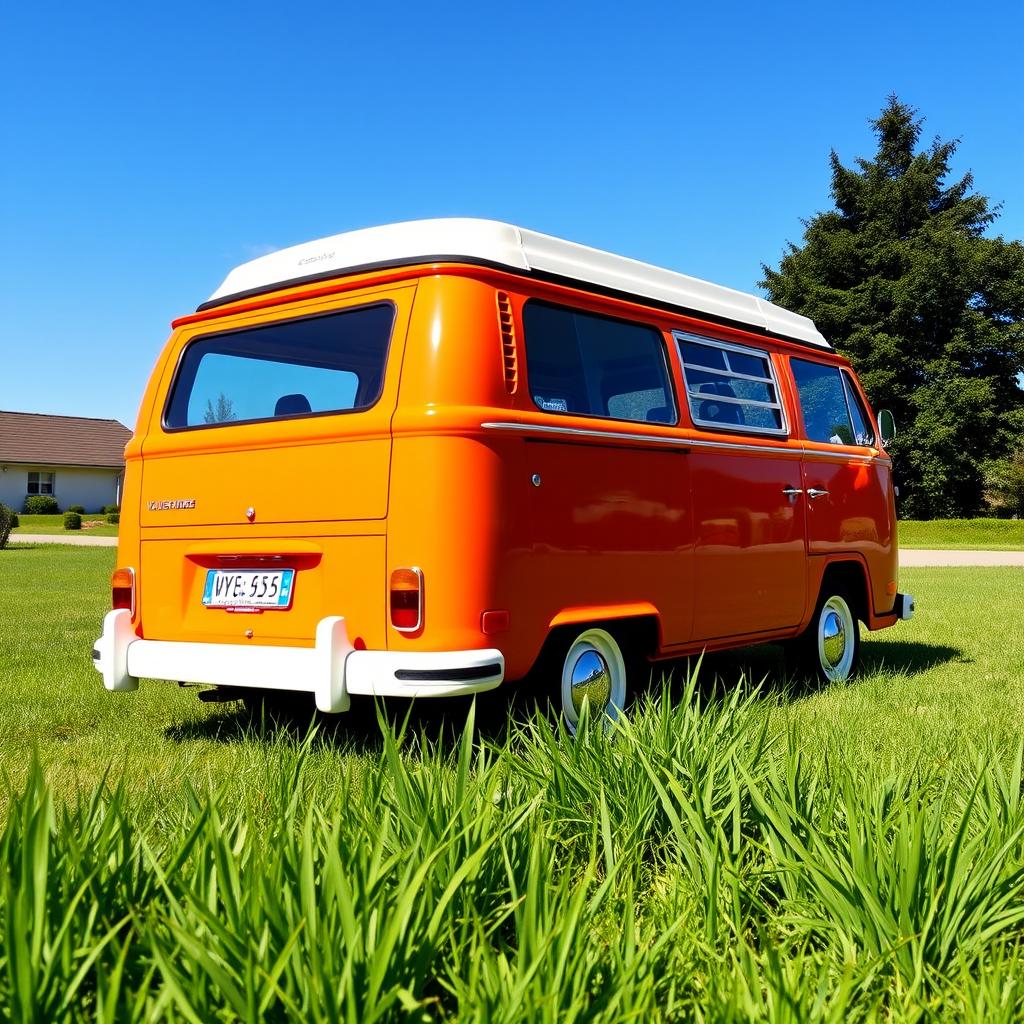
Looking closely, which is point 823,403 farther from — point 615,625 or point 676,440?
point 615,625

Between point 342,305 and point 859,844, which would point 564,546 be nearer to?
point 342,305

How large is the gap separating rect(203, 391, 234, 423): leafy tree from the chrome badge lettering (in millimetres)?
448

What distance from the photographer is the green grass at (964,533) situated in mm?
37250

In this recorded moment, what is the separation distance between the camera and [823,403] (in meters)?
7.32

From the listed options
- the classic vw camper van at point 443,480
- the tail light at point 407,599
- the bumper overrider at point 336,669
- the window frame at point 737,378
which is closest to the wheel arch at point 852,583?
the classic vw camper van at point 443,480

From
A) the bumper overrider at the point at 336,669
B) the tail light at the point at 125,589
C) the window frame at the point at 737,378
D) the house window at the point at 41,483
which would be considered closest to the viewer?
the bumper overrider at the point at 336,669

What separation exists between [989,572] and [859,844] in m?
19.1

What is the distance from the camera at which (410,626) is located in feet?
14.3

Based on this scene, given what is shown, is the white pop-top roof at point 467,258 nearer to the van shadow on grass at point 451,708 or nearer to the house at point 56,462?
the van shadow on grass at point 451,708

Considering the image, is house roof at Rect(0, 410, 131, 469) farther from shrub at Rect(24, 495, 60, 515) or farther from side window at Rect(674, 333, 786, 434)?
side window at Rect(674, 333, 786, 434)

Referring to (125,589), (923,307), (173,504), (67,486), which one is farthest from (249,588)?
(67,486)

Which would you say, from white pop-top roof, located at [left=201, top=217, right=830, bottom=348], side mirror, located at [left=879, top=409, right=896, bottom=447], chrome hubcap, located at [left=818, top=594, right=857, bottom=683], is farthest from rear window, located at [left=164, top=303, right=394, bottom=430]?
side mirror, located at [left=879, top=409, right=896, bottom=447]

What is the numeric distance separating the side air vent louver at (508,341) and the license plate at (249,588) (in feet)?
4.26

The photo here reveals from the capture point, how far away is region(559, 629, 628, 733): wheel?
4918 mm
